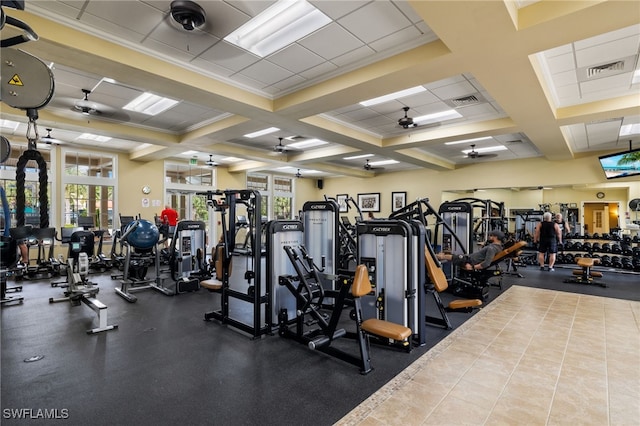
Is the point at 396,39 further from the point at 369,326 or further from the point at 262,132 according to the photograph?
the point at 262,132

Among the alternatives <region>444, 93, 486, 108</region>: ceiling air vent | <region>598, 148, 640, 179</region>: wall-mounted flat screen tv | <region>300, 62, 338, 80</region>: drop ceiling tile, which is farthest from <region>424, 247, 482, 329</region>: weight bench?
<region>598, 148, 640, 179</region>: wall-mounted flat screen tv

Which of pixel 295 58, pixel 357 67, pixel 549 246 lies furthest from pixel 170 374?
pixel 549 246

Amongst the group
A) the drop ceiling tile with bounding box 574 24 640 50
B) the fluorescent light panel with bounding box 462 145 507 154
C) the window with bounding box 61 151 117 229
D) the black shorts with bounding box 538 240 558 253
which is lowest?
the black shorts with bounding box 538 240 558 253

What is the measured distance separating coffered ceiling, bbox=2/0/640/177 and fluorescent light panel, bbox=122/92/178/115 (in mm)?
142

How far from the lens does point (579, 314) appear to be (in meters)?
4.59

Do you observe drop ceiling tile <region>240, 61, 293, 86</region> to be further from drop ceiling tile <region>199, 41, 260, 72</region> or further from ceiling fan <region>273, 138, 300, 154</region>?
ceiling fan <region>273, 138, 300, 154</region>

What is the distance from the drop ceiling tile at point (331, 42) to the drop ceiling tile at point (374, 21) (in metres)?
0.09

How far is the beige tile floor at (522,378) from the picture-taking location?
2.32 metres

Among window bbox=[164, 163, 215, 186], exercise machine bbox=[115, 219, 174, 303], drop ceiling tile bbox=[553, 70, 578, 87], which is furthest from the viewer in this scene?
window bbox=[164, 163, 215, 186]

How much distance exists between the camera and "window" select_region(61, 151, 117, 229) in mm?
8562

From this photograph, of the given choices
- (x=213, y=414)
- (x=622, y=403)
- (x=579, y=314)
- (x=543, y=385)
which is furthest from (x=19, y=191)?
(x=579, y=314)

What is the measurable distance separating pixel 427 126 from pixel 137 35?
5.37 meters

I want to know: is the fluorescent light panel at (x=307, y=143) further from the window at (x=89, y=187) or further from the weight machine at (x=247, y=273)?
the window at (x=89, y=187)

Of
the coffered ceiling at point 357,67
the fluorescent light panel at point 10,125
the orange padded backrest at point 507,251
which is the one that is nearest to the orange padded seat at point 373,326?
the coffered ceiling at point 357,67
